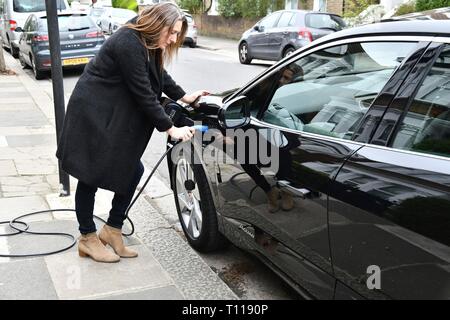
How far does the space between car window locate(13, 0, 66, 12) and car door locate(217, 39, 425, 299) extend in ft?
56.0

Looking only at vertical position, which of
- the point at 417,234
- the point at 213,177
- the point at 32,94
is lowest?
the point at 32,94

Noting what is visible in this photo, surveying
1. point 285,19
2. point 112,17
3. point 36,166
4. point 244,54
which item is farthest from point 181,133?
point 112,17

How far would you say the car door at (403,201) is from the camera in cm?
196

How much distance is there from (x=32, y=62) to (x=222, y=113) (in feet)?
38.4

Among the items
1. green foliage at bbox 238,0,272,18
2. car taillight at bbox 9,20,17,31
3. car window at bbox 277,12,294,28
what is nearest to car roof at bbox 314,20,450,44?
car window at bbox 277,12,294,28

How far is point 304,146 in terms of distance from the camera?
8.68 feet

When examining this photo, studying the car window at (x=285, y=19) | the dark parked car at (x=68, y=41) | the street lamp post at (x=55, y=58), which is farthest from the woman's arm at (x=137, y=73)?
the car window at (x=285, y=19)

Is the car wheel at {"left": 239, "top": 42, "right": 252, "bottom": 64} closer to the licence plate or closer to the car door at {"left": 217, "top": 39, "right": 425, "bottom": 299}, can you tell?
the licence plate

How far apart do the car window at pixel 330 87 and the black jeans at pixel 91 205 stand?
3.45 ft

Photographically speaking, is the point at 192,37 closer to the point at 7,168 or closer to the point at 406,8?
the point at 406,8

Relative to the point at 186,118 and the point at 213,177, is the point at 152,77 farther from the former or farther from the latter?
the point at 213,177

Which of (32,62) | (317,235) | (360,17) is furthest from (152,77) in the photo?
(360,17)

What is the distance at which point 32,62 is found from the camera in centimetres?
1367

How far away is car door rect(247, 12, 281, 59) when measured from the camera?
51.4ft
